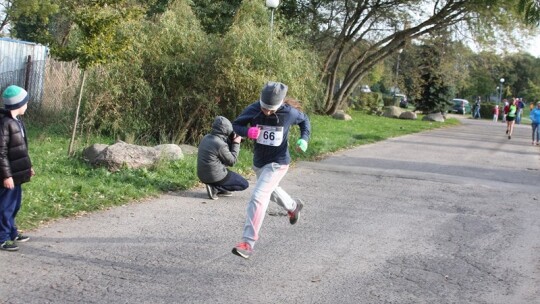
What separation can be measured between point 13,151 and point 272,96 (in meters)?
2.54

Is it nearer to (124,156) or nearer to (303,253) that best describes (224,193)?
(124,156)

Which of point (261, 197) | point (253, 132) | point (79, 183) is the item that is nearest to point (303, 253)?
point (261, 197)

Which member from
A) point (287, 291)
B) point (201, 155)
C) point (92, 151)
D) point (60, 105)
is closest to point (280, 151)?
point (287, 291)

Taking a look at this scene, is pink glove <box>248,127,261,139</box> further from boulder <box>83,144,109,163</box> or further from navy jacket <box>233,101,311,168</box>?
boulder <box>83,144,109,163</box>

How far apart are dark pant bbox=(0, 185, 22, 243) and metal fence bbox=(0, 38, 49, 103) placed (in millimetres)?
12065

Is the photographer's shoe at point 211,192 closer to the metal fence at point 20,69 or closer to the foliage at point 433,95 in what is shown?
the metal fence at point 20,69

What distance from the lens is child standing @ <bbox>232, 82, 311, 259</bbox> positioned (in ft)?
18.8

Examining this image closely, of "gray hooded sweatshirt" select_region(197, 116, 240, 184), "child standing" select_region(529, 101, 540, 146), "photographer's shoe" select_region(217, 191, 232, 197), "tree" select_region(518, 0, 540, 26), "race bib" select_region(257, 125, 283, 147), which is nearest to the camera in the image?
"race bib" select_region(257, 125, 283, 147)

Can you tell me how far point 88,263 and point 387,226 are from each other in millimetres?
3879

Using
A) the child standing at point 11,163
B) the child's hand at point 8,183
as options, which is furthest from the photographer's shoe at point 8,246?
the child's hand at point 8,183

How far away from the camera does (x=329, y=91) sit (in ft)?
115

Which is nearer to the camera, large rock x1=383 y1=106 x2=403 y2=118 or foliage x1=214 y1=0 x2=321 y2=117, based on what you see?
foliage x1=214 y1=0 x2=321 y2=117

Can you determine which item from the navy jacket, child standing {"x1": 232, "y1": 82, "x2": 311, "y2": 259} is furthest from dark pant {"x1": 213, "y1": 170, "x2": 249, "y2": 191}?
the navy jacket

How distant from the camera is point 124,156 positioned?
948 cm
